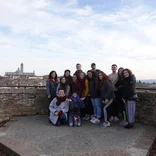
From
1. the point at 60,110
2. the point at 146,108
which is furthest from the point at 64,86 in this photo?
the point at 146,108

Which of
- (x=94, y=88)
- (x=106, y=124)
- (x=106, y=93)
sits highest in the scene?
(x=94, y=88)

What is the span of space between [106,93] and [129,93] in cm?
73

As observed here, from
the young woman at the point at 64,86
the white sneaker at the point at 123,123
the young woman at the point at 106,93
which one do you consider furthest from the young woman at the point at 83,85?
the white sneaker at the point at 123,123

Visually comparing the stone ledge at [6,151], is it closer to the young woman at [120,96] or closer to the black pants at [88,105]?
the black pants at [88,105]

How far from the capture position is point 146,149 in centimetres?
503

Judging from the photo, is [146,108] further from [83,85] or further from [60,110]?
[60,110]

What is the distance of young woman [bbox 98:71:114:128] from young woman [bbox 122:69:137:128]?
1.43 feet

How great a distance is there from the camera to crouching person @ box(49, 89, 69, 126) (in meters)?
7.22

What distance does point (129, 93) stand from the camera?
6.85 metres

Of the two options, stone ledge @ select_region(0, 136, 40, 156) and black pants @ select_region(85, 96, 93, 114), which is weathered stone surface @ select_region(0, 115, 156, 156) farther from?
black pants @ select_region(85, 96, 93, 114)

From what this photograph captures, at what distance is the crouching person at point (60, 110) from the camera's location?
7.22 metres

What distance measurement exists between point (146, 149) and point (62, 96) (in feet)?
10.7

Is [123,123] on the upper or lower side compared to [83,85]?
lower

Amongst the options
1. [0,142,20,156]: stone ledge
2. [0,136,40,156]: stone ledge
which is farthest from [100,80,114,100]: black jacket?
[0,142,20,156]: stone ledge
